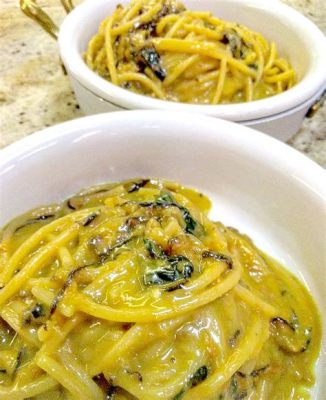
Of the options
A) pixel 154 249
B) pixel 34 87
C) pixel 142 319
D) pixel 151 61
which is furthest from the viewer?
pixel 34 87

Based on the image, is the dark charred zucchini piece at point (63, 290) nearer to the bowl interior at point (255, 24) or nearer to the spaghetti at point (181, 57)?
the spaghetti at point (181, 57)

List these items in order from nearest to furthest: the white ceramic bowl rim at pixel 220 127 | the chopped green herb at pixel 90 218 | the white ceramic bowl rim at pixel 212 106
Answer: the chopped green herb at pixel 90 218 < the white ceramic bowl rim at pixel 220 127 < the white ceramic bowl rim at pixel 212 106

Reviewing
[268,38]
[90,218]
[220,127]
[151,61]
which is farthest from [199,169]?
[268,38]

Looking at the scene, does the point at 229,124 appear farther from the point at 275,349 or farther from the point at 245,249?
the point at 275,349

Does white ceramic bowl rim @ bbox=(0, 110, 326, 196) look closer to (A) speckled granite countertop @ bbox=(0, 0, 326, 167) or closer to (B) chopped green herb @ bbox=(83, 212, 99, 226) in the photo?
(B) chopped green herb @ bbox=(83, 212, 99, 226)

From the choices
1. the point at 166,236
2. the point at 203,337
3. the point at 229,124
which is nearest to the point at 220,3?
the point at 229,124

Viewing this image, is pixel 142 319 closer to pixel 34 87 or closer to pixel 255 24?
pixel 34 87

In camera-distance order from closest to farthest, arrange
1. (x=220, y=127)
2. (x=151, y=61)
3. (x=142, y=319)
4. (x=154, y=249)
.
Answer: (x=142, y=319), (x=154, y=249), (x=220, y=127), (x=151, y=61)

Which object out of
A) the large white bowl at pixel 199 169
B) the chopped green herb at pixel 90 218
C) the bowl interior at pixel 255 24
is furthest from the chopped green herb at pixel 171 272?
the bowl interior at pixel 255 24
